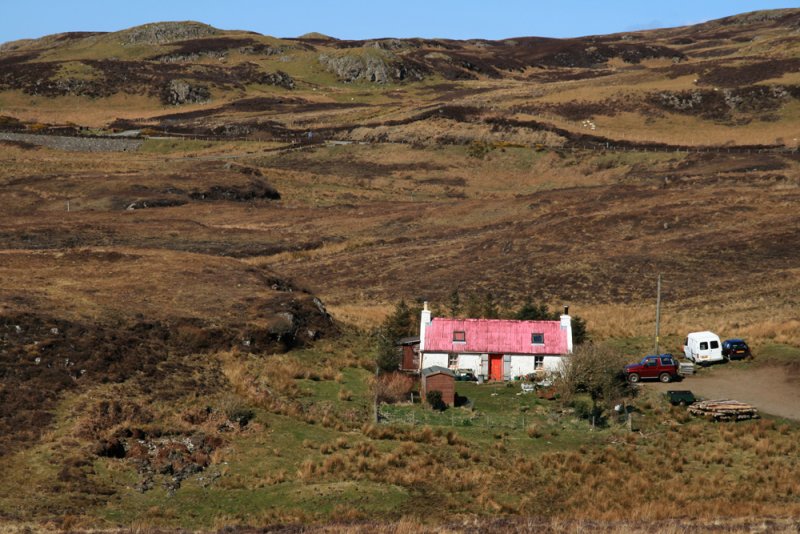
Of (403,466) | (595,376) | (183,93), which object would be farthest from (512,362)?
(183,93)

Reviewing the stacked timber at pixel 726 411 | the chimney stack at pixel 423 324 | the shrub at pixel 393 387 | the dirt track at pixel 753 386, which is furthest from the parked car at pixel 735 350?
the shrub at pixel 393 387

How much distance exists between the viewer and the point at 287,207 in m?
103

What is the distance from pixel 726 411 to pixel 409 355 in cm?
1462

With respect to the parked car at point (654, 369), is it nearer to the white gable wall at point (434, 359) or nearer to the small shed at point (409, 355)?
the white gable wall at point (434, 359)

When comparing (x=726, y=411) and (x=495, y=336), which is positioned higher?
(x=495, y=336)

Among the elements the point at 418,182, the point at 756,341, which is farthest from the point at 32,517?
the point at 418,182

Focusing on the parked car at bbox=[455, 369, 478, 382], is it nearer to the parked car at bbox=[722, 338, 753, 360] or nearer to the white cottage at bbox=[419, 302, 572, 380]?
the white cottage at bbox=[419, 302, 572, 380]

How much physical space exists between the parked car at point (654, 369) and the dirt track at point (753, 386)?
435 mm

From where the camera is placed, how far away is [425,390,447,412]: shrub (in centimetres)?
3825

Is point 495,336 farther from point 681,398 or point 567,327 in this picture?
point 681,398

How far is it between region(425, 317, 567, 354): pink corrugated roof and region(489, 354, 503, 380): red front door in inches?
11.7

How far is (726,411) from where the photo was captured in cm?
3659

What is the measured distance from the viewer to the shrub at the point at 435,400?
38.2 metres

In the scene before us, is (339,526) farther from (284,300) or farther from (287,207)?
(287,207)
